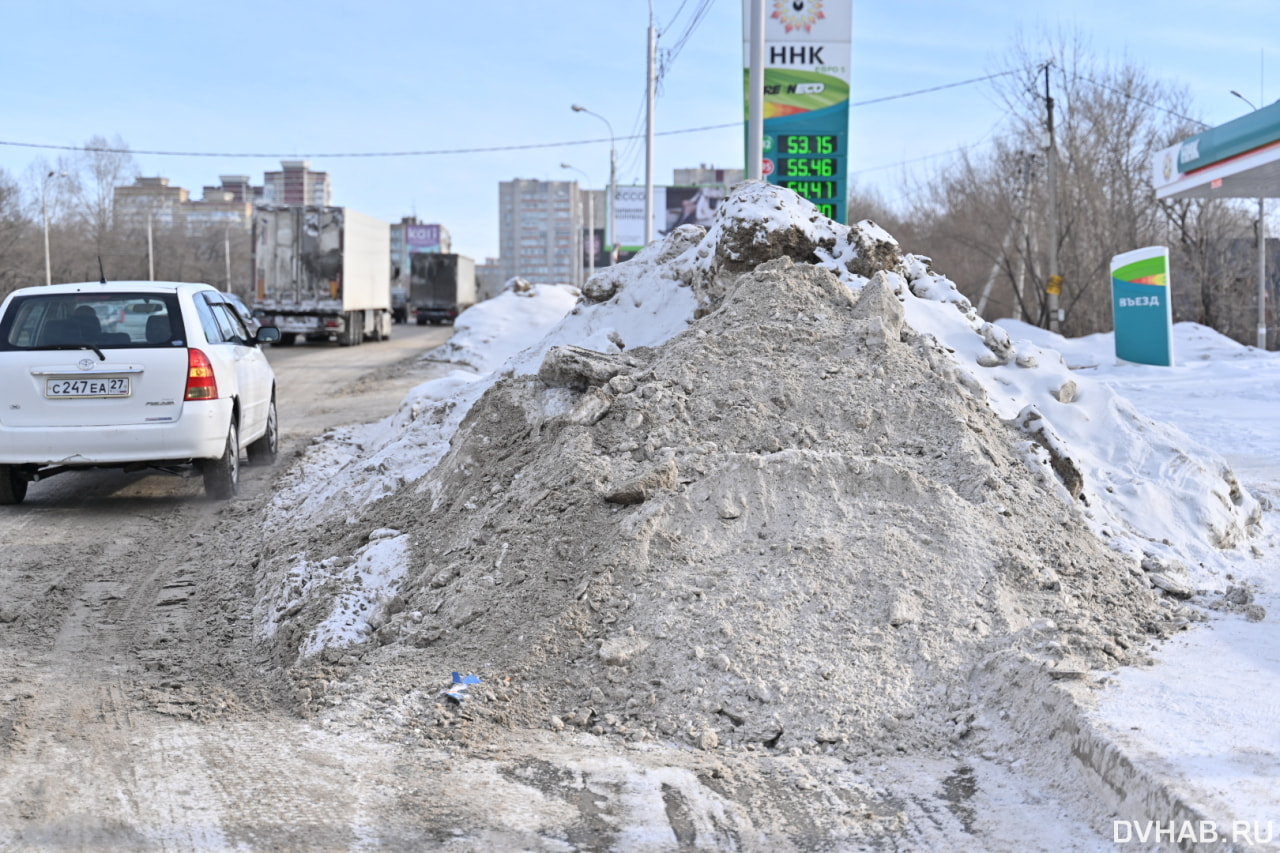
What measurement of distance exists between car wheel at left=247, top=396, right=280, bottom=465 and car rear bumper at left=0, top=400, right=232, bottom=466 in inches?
89.8

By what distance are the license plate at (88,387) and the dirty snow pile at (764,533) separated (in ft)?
4.51

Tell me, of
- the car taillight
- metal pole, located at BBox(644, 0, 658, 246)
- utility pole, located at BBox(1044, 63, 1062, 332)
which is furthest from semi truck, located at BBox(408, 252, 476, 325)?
the car taillight

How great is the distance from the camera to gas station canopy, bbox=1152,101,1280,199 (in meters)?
17.0

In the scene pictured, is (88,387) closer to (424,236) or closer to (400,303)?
(400,303)

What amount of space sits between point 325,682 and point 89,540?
3.58m

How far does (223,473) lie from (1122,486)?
630cm

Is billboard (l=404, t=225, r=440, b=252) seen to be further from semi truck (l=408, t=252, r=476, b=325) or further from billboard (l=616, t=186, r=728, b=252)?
semi truck (l=408, t=252, r=476, b=325)

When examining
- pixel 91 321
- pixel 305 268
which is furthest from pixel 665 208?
pixel 91 321

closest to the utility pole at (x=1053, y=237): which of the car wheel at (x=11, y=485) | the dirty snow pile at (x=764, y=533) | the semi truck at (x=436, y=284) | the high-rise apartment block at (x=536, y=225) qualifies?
the dirty snow pile at (x=764, y=533)

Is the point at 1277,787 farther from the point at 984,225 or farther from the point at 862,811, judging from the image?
the point at 984,225

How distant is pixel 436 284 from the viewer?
48438 millimetres

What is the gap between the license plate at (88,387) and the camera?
737cm

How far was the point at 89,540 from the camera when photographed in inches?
279

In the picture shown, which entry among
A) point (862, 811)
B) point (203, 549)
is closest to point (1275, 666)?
point (862, 811)
